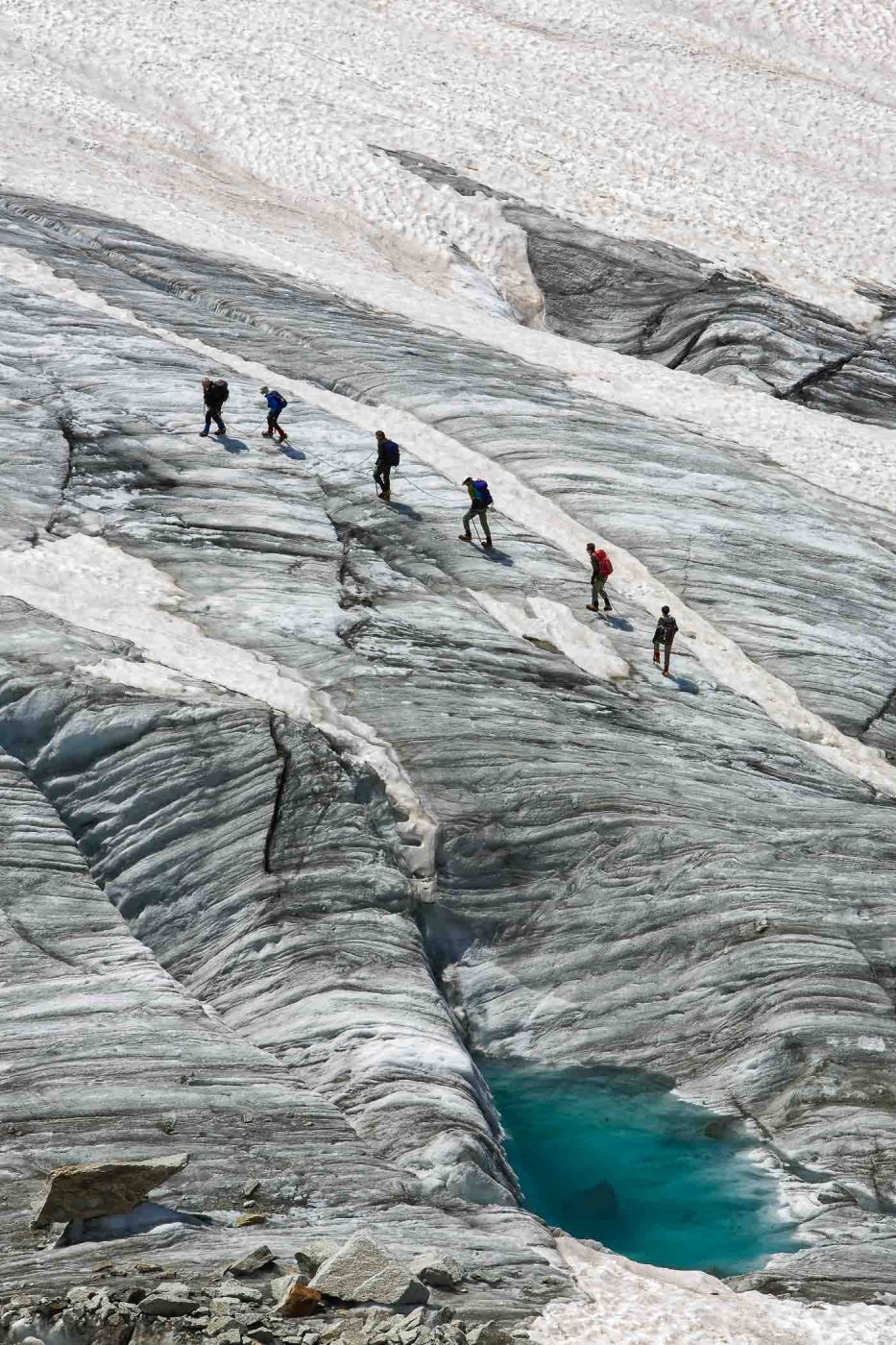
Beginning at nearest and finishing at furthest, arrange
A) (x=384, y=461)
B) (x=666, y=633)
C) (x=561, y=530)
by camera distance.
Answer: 1. (x=666, y=633)
2. (x=384, y=461)
3. (x=561, y=530)

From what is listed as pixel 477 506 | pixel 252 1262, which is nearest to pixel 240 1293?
pixel 252 1262

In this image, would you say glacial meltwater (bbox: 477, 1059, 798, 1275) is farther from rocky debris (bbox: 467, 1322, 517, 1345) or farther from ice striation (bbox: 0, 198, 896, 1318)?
rocky debris (bbox: 467, 1322, 517, 1345)

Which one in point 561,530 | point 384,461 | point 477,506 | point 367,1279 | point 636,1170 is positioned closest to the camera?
point 367,1279

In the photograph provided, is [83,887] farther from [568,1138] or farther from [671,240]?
[671,240]

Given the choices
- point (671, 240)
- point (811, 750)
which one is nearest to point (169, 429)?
point (811, 750)

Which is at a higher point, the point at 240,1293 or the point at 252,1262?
the point at 240,1293

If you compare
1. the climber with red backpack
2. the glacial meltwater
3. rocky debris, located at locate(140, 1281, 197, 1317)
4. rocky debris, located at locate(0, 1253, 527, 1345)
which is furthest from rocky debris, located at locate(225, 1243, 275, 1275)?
the climber with red backpack

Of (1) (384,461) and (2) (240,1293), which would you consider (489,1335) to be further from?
(1) (384,461)
